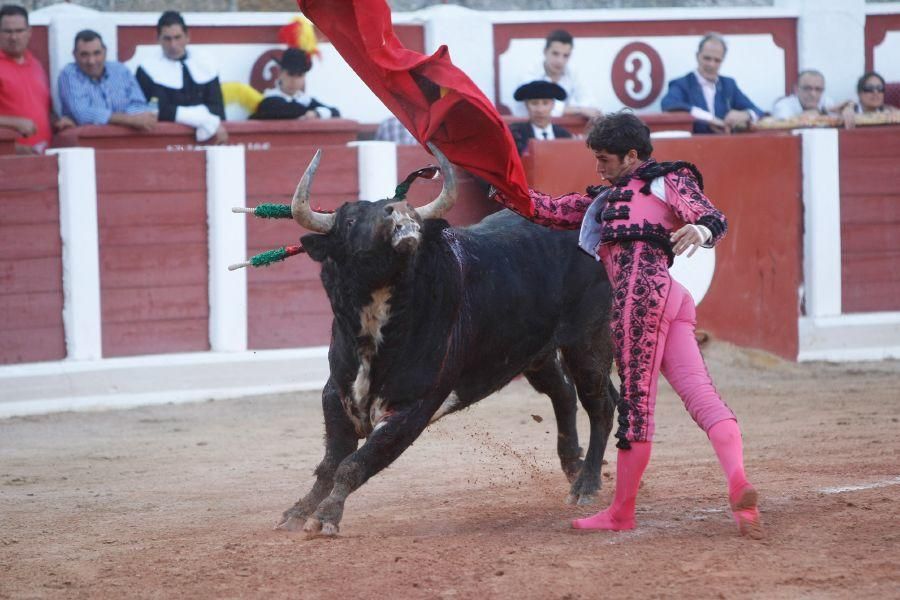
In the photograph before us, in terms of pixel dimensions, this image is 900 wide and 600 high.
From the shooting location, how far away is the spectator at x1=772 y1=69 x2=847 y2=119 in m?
8.95

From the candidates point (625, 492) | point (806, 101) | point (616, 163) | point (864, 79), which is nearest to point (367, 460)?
point (625, 492)

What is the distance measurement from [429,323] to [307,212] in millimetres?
489

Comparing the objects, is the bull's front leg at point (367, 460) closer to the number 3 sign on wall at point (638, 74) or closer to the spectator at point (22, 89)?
the spectator at point (22, 89)

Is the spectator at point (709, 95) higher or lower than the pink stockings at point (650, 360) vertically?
higher

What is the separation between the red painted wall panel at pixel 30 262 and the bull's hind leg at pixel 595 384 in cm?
316

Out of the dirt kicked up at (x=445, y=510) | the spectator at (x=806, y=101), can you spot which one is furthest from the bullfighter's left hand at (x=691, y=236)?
the spectator at (x=806, y=101)

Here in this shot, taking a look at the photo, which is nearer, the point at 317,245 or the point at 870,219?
the point at 317,245

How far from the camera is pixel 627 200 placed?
3.79 metres

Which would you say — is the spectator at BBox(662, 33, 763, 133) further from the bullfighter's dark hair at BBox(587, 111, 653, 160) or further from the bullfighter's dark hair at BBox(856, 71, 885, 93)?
the bullfighter's dark hair at BBox(587, 111, 653, 160)

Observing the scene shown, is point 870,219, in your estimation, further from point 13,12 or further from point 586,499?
point 13,12

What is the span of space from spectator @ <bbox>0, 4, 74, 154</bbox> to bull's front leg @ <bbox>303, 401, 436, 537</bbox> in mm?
3696

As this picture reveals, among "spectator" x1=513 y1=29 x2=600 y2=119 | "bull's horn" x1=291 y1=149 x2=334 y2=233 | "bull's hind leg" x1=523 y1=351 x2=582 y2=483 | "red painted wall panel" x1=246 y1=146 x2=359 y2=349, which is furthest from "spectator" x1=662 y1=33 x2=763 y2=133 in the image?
"bull's horn" x1=291 y1=149 x2=334 y2=233

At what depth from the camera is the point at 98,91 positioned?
7.26 metres

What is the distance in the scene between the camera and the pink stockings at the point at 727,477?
12.0 feet
